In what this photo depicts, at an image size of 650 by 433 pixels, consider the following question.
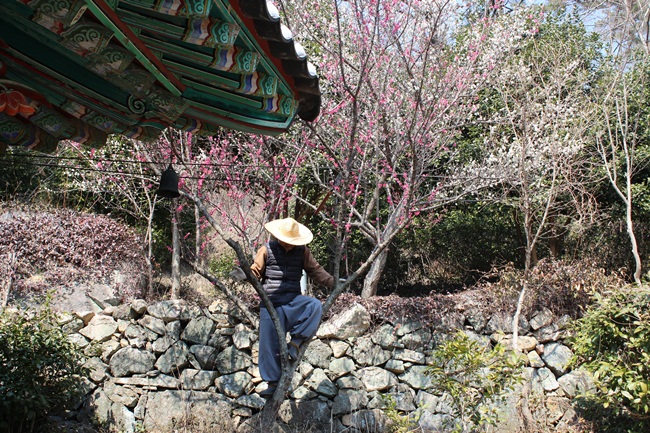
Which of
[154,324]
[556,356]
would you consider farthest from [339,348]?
[556,356]

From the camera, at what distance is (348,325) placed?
641 centimetres

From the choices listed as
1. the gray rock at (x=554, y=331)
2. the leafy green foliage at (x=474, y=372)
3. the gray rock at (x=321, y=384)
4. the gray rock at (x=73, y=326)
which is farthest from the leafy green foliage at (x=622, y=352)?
the gray rock at (x=73, y=326)

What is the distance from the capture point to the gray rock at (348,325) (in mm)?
6383

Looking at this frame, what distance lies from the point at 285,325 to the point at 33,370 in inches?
78.2

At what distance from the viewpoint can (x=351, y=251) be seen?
28.2 feet

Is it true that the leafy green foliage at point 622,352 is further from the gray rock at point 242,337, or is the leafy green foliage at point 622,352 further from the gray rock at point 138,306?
the gray rock at point 138,306

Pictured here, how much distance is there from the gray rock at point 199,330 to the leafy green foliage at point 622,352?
355 centimetres

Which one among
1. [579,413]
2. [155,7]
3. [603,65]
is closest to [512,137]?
[603,65]

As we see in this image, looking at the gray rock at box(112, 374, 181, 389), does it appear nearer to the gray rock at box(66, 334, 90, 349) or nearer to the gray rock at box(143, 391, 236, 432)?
the gray rock at box(143, 391, 236, 432)

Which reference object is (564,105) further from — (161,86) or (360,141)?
(161,86)

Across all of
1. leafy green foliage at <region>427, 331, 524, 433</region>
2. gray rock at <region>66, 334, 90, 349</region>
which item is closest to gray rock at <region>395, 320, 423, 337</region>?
leafy green foliage at <region>427, 331, 524, 433</region>

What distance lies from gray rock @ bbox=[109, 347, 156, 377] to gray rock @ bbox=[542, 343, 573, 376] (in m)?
4.15

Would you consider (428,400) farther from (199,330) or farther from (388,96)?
(388,96)

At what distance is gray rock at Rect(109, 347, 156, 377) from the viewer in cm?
577
